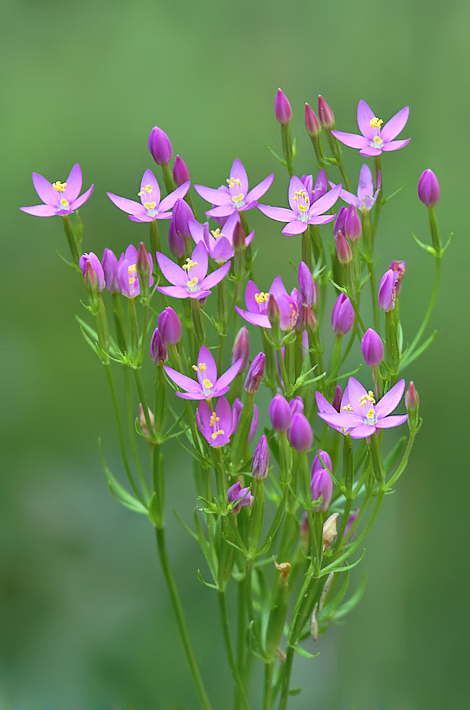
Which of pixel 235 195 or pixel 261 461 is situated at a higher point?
pixel 235 195

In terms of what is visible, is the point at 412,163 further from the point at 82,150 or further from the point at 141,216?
the point at 141,216

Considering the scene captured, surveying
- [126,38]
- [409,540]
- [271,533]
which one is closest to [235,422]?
[271,533]

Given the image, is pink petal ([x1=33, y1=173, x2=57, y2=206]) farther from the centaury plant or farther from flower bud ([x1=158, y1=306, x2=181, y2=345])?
flower bud ([x1=158, y1=306, x2=181, y2=345])

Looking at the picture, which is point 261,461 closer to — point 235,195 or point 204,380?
point 204,380

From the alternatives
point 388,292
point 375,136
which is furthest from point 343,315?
point 375,136

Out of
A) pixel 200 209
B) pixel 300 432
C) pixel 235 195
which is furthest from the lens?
pixel 200 209

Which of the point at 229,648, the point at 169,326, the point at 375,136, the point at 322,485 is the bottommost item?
the point at 229,648
